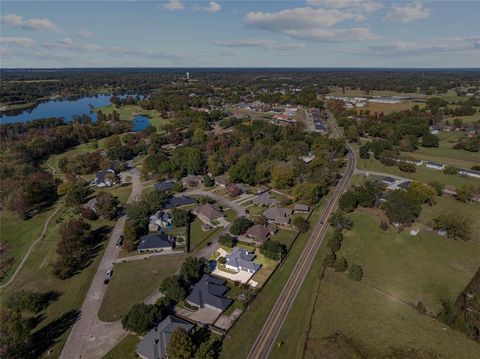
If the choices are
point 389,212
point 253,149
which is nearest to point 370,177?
point 389,212

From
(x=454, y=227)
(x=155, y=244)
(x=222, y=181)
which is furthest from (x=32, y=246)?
(x=454, y=227)

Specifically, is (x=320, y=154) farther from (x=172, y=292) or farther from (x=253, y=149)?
(x=172, y=292)

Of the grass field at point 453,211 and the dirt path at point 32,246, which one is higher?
the grass field at point 453,211

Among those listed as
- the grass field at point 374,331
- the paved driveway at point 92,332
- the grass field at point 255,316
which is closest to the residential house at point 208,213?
the grass field at point 255,316

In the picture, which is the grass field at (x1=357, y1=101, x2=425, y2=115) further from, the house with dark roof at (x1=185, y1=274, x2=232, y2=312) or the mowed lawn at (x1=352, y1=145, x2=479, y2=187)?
the house with dark roof at (x1=185, y1=274, x2=232, y2=312)

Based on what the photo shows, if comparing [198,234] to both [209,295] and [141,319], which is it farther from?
[141,319]

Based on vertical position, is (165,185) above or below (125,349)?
above

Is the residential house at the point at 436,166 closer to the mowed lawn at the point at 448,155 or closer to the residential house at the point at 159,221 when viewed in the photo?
the mowed lawn at the point at 448,155
